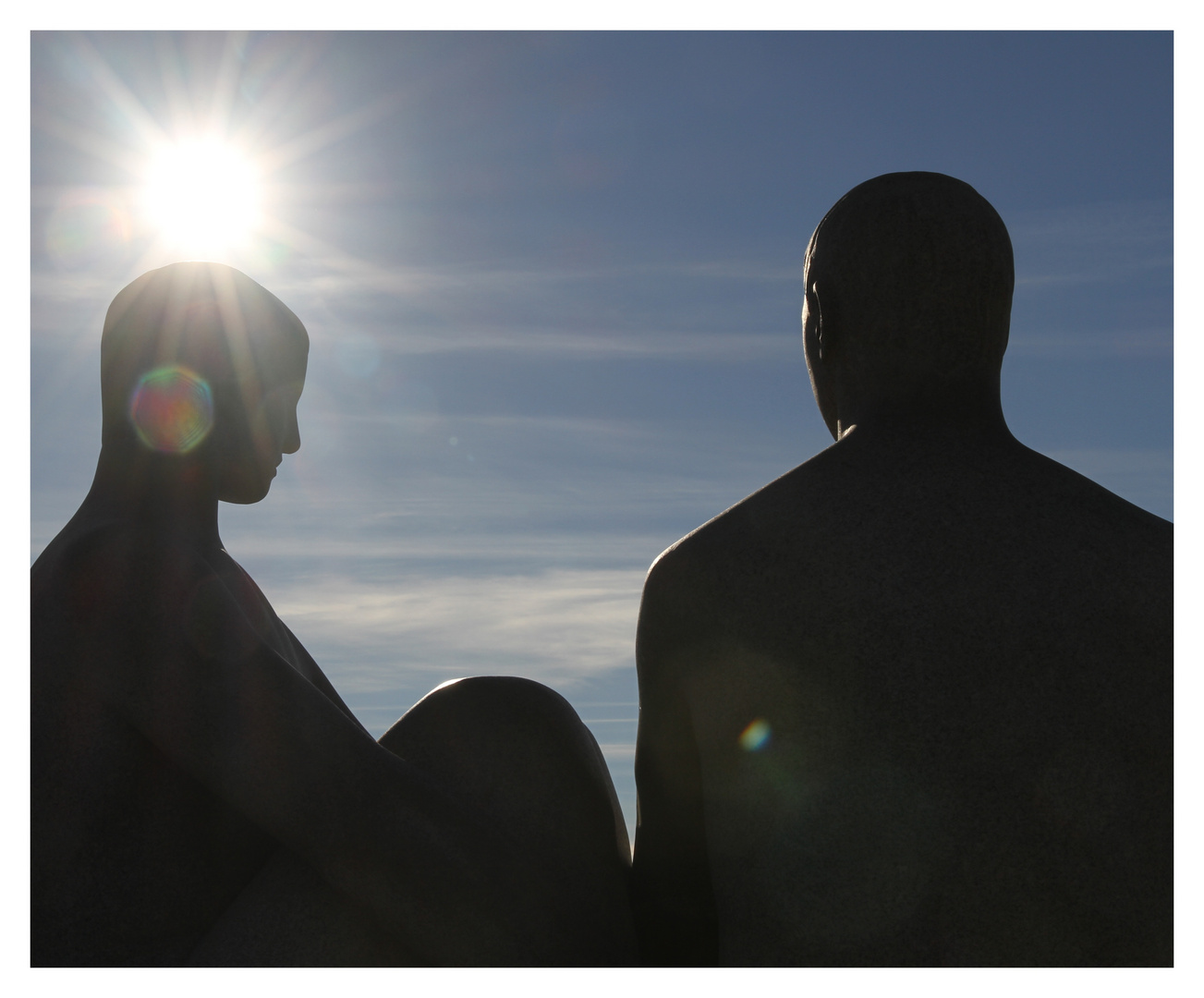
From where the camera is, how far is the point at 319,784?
470cm

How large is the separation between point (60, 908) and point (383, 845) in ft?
4.47

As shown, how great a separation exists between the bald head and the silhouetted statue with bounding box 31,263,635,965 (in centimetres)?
36

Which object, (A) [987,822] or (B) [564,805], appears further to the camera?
(B) [564,805]

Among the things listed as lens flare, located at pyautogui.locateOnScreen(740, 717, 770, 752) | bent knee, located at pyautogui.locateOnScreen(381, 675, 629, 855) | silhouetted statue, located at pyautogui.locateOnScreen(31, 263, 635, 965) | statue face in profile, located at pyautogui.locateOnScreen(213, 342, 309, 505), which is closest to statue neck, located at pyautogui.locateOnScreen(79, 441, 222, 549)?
silhouetted statue, located at pyautogui.locateOnScreen(31, 263, 635, 965)

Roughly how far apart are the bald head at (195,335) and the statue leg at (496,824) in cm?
176

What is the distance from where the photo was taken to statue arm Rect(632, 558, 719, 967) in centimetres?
477

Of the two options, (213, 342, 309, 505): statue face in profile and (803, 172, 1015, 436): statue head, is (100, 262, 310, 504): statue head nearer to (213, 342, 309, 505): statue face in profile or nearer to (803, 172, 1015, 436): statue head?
(213, 342, 309, 505): statue face in profile

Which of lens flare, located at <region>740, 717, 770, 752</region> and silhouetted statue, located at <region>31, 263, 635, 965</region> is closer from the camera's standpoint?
lens flare, located at <region>740, 717, 770, 752</region>

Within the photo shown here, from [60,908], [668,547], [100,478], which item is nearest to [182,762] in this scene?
[60,908]

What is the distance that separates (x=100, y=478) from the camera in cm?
545

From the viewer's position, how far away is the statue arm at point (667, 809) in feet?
15.6

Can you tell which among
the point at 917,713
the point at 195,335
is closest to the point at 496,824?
the point at 917,713

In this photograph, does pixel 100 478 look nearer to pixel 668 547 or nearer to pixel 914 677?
pixel 668 547

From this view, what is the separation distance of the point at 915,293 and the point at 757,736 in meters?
1.93
